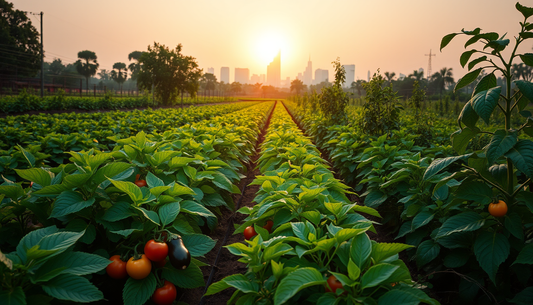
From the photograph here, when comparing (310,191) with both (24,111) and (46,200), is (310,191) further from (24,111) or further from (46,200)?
(24,111)

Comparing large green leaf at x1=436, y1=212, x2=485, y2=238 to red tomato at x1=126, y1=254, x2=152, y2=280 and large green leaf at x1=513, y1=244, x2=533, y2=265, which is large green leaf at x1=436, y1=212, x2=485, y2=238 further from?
red tomato at x1=126, y1=254, x2=152, y2=280

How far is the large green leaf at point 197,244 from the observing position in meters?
1.82

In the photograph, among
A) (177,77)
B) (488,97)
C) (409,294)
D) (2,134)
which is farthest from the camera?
(177,77)

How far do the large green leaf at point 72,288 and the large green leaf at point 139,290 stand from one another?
0.29 metres

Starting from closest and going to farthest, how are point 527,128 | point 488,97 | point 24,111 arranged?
point 488,97
point 527,128
point 24,111

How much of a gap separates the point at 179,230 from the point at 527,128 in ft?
7.40

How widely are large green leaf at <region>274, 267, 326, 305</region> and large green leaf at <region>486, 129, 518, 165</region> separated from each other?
1266 millimetres

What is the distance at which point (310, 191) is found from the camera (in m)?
1.96

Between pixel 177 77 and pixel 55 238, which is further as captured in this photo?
pixel 177 77

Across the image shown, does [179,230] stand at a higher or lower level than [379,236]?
higher

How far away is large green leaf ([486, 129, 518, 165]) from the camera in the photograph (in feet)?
5.63

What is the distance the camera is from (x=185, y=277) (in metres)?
1.78

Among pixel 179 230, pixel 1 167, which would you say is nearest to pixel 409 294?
pixel 179 230

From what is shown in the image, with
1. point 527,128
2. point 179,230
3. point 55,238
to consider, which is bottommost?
point 179,230
